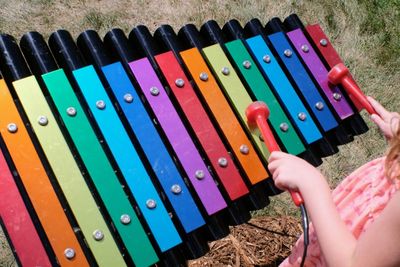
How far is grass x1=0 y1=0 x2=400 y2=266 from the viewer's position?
133 inches

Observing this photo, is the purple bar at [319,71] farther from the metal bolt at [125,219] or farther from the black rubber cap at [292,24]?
the metal bolt at [125,219]

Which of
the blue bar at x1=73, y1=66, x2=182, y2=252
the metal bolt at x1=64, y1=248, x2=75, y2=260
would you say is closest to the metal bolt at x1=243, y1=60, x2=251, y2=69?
the blue bar at x1=73, y1=66, x2=182, y2=252

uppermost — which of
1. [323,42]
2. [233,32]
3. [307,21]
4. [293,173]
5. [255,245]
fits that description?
[307,21]

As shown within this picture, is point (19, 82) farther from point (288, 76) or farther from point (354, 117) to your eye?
point (354, 117)

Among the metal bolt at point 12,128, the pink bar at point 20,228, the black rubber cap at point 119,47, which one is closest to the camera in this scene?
the pink bar at point 20,228

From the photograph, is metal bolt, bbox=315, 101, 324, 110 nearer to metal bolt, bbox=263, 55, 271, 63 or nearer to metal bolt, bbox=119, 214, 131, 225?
metal bolt, bbox=263, 55, 271, 63

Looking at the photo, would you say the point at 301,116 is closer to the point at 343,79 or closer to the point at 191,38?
the point at 343,79

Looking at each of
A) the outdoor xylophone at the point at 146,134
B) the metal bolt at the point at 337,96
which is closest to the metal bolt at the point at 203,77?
the outdoor xylophone at the point at 146,134

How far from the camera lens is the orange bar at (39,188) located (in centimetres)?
166

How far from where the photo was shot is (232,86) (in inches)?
82.3

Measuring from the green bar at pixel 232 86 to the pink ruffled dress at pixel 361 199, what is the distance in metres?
0.39

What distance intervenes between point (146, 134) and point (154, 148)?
2.4 inches

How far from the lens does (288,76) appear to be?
7.45 ft

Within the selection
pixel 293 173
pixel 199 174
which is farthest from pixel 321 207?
pixel 199 174
